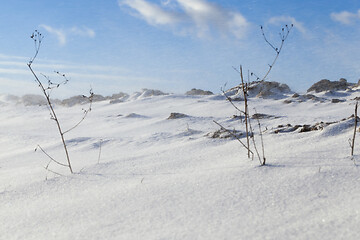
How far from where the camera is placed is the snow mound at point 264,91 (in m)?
11.0

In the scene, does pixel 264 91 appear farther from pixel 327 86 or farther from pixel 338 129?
pixel 338 129

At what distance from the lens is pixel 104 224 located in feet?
4.93

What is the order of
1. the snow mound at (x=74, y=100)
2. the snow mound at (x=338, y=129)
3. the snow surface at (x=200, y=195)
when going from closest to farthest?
the snow surface at (x=200, y=195)
the snow mound at (x=338, y=129)
the snow mound at (x=74, y=100)

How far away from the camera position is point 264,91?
1158 centimetres

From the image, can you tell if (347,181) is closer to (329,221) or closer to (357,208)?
(357,208)

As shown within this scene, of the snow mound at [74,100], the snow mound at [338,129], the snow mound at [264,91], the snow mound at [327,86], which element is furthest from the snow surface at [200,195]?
the snow mound at [327,86]

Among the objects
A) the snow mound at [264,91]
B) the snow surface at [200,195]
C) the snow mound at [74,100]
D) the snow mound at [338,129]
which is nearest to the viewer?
the snow surface at [200,195]

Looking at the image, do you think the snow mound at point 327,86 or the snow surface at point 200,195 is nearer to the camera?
the snow surface at point 200,195

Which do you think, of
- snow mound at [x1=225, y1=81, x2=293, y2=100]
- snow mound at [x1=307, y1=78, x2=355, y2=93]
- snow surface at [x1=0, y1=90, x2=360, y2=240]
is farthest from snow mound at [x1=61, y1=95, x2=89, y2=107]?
snow surface at [x1=0, y1=90, x2=360, y2=240]

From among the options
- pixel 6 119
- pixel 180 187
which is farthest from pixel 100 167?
pixel 6 119

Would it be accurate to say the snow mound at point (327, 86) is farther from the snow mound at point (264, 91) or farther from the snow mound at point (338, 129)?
the snow mound at point (338, 129)

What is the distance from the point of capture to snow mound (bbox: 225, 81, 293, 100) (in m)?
11.0

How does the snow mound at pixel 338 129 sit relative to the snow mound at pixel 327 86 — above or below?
below

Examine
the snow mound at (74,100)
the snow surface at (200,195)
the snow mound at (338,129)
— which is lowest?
the snow surface at (200,195)
